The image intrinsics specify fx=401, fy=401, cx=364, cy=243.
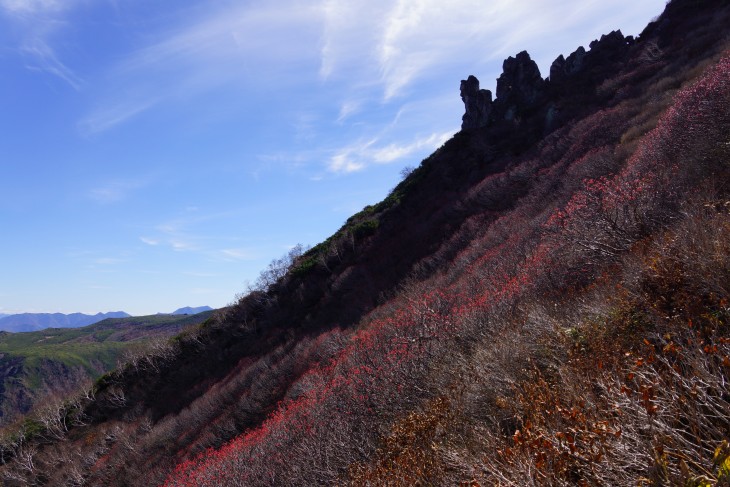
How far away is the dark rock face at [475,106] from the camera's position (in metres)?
42.9

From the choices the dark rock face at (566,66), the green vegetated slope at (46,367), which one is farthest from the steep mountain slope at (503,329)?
the green vegetated slope at (46,367)

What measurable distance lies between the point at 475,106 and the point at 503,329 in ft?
130

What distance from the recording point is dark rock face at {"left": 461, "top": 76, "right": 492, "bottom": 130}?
4294 cm

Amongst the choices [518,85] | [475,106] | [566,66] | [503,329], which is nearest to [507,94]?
[518,85]

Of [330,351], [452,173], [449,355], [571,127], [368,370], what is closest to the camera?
[449,355]

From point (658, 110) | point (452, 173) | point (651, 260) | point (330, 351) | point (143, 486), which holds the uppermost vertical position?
point (452, 173)

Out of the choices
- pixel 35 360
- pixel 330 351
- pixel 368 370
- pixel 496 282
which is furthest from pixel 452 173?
pixel 35 360

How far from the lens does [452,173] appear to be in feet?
123

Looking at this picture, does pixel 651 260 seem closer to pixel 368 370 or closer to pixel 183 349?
pixel 368 370

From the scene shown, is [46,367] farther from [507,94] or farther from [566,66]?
[566,66]

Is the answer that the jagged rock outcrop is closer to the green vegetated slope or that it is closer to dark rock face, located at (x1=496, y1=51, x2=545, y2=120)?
dark rock face, located at (x1=496, y1=51, x2=545, y2=120)

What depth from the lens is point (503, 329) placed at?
898 cm

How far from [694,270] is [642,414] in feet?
10.5

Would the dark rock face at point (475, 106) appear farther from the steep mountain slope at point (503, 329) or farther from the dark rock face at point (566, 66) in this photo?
the dark rock face at point (566, 66)
